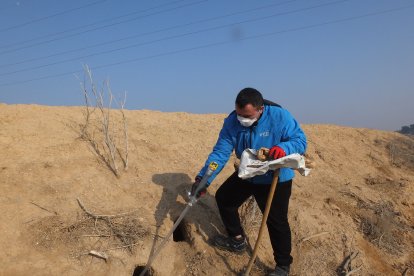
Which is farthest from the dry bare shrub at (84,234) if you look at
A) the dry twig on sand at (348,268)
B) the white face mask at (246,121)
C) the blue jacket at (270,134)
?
the dry twig on sand at (348,268)

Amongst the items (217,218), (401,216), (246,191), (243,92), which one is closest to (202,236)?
(217,218)

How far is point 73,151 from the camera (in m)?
4.70

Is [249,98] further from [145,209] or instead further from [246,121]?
[145,209]

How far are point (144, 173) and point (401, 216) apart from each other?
3.48 meters

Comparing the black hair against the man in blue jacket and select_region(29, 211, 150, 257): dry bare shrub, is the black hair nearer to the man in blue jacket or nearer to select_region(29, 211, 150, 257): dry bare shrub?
the man in blue jacket

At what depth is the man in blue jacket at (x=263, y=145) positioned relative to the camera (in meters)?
3.02

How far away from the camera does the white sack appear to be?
9.47ft

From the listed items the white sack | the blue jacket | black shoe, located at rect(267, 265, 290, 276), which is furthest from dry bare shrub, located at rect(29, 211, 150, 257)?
the white sack

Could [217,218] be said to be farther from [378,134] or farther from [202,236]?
[378,134]

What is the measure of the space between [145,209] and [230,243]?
3.37 ft

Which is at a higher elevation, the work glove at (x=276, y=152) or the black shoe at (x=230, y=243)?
the work glove at (x=276, y=152)

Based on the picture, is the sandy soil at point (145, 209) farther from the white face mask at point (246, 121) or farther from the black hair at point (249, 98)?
the black hair at point (249, 98)

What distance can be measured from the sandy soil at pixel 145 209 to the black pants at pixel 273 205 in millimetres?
471

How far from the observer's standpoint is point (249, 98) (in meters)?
2.97
